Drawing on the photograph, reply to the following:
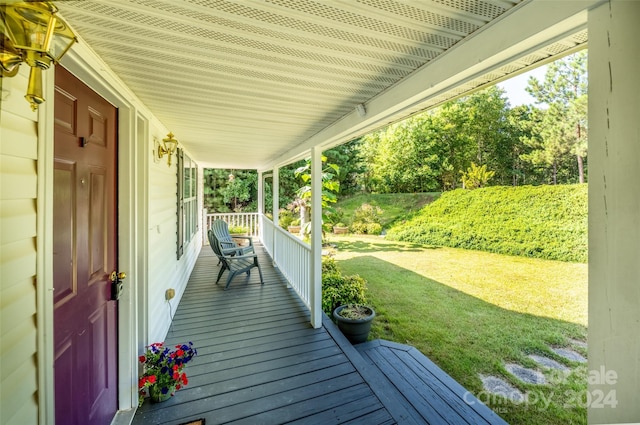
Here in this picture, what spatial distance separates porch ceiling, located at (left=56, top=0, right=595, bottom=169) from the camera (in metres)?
1.04

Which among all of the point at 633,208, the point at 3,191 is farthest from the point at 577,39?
the point at 3,191

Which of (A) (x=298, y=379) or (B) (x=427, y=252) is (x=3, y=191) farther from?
(B) (x=427, y=252)

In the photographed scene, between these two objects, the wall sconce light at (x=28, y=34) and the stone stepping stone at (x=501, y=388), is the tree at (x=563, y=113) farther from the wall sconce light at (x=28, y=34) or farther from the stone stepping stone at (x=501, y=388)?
the wall sconce light at (x=28, y=34)

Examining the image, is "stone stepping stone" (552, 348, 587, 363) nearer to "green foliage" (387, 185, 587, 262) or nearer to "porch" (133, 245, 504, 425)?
"porch" (133, 245, 504, 425)

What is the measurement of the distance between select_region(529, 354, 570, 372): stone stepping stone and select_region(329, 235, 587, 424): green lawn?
0.30ft

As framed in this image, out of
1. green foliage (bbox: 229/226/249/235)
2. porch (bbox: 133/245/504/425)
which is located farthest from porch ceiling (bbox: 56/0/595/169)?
green foliage (bbox: 229/226/249/235)

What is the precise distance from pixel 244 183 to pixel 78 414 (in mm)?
13594

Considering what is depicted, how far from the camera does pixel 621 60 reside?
72 centimetres

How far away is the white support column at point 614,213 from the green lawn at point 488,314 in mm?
2411

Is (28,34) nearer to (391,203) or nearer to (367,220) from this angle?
(367,220)

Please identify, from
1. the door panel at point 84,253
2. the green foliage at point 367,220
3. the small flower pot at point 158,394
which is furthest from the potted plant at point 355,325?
the green foliage at point 367,220

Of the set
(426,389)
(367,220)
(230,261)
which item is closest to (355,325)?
(426,389)

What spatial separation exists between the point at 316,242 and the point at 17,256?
108 inches

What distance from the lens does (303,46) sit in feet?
4.39
